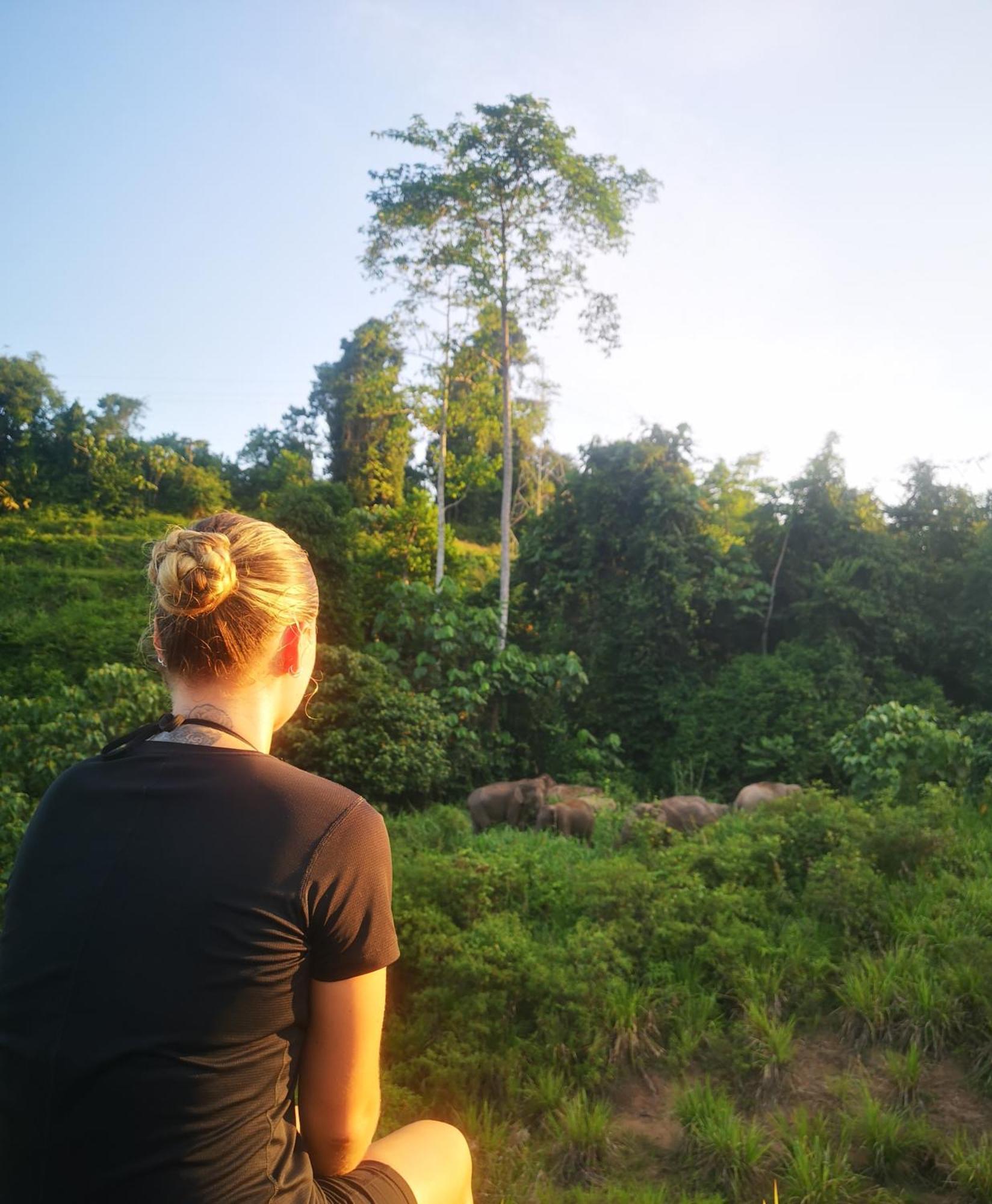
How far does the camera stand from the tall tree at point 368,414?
662 inches

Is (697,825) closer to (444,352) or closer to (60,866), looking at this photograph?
(60,866)

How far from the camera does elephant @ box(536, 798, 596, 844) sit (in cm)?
795

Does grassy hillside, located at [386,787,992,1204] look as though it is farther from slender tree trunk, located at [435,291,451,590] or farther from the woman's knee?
slender tree trunk, located at [435,291,451,590]

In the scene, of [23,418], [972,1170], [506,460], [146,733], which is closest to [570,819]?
[972,1170]

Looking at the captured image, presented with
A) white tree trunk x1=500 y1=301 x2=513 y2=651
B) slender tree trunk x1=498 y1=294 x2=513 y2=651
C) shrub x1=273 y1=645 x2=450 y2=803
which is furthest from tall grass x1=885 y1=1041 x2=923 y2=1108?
slender tree trunk x1=498 y1=294 x2=513 y2=651

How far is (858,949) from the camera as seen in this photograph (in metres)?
4.49

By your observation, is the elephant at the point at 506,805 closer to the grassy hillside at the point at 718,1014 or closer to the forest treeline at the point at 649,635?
the forest treeline at the point at 649,635

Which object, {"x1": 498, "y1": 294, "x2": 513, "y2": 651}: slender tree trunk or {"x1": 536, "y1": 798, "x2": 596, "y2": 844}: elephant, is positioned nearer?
{"x1": 536, "y1": 798, "x2": 596, "y2": 844}: elephant

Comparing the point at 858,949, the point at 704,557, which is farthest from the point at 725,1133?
the point at 704,557

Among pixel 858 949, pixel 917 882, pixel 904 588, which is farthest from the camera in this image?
pixel 904 588

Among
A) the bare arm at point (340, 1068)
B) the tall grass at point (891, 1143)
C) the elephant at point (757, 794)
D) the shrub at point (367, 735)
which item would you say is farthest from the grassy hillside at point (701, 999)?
the shrub at point (367, 735)

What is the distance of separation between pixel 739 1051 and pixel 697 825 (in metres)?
3.13

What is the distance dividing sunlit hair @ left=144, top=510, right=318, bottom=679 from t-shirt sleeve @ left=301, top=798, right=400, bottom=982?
367 millimetres

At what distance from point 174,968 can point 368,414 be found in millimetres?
17033
